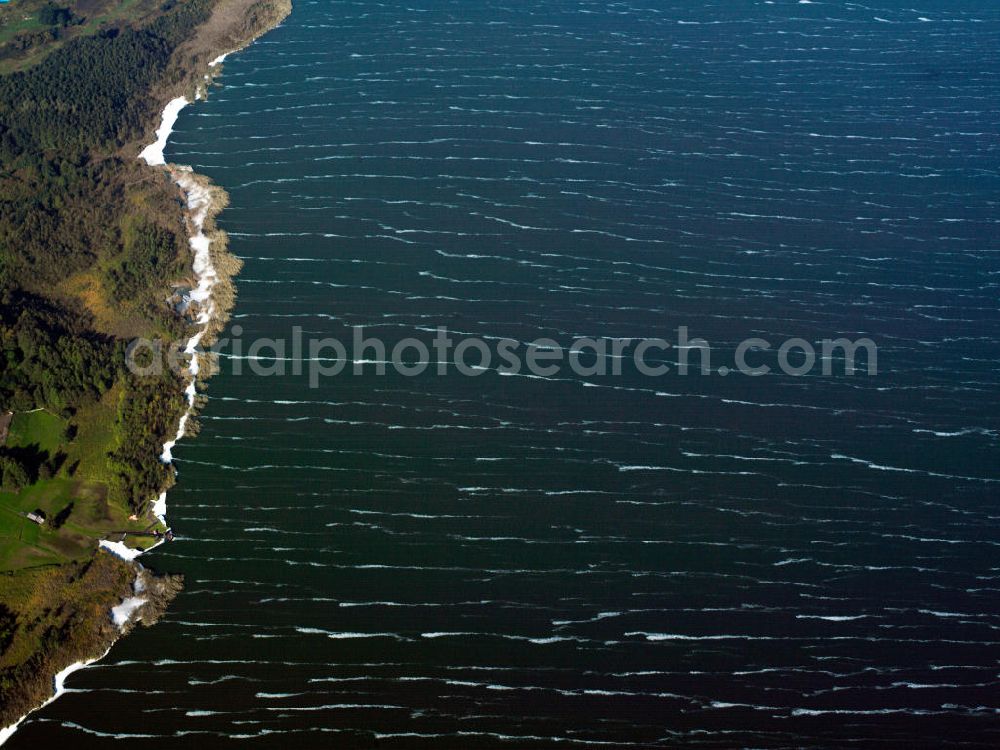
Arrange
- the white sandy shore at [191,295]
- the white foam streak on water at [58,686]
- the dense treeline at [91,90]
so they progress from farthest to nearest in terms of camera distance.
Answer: the dense treeline at [91,90]
the white sandy shore at [191,295]
the white foam streak on water at [58,686]

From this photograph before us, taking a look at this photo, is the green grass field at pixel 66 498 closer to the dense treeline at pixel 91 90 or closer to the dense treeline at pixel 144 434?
the dense treeline at pixel 144 434

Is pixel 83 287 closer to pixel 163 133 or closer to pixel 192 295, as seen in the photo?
pixel 192 295

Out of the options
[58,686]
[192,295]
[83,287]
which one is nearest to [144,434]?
[192,295]

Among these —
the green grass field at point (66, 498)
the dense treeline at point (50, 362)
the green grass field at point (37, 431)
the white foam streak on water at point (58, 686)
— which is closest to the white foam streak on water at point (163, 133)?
the dense treeline at point (50, 362)

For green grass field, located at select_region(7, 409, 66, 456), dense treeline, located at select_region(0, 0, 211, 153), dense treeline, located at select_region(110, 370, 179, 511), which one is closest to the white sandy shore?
dense treeline, located at select_region(110, 370, 179, 511)

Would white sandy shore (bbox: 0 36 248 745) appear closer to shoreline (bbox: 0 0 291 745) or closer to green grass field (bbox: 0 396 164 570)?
shoreline (bbox: 0 0 291 745)

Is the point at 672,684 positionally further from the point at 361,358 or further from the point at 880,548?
the point at 361,358
